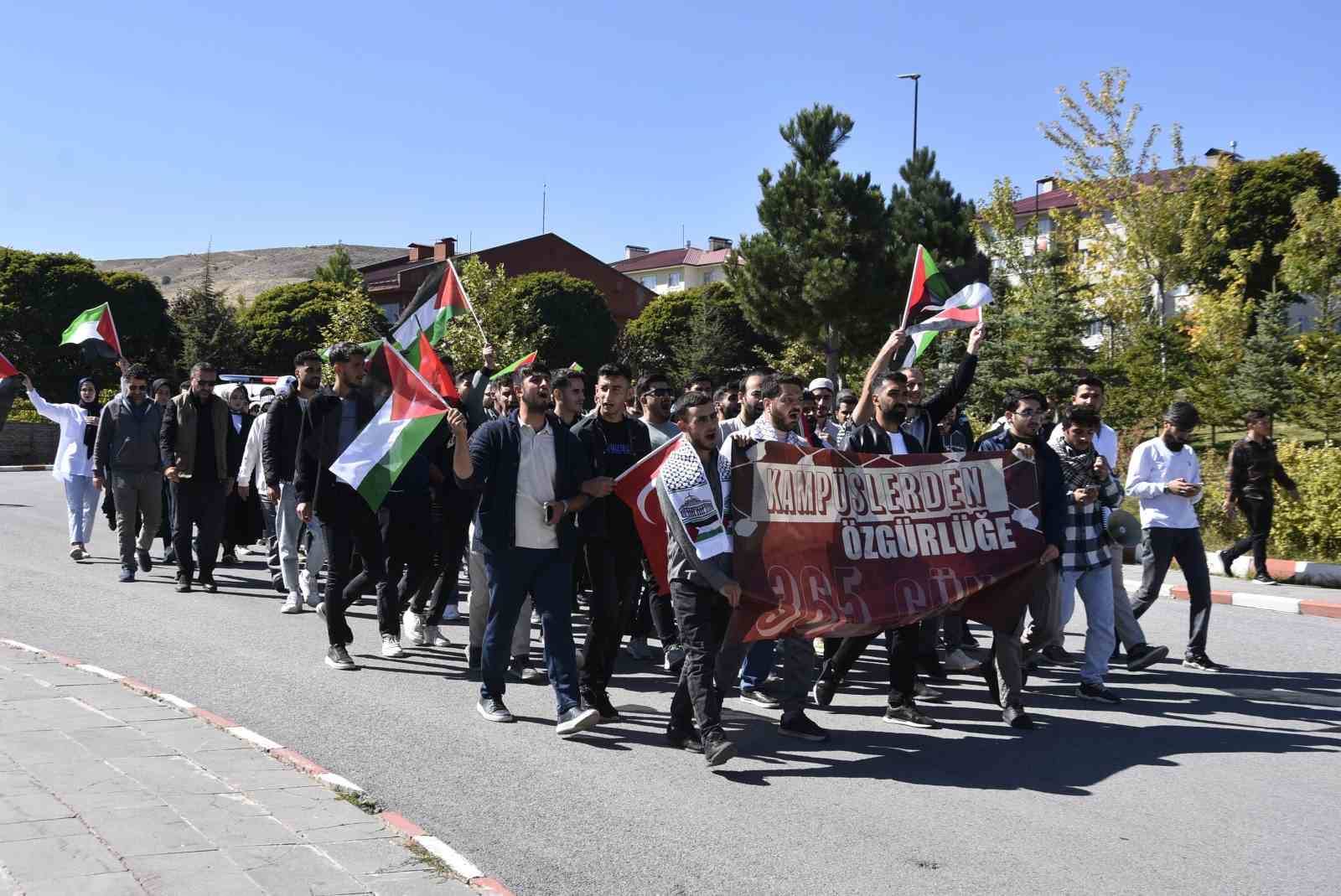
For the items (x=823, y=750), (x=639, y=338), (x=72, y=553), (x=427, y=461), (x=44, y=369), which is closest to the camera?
(x=823, y=750)

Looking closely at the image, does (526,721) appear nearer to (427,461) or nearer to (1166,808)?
(427,461)

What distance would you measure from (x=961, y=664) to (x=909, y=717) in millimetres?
1731

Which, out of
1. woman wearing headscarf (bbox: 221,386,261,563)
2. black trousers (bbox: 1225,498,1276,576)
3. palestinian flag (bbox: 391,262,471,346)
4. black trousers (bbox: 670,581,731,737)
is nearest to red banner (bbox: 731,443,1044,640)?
black trousers (bbox: 670,581,731,737)

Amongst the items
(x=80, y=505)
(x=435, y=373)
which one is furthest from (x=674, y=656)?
(x=80, y=505)

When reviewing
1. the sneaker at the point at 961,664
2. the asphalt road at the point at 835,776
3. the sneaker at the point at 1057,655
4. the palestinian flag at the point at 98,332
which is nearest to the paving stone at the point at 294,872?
the asphalt road at the point at 835,776

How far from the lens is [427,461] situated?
9398 mm

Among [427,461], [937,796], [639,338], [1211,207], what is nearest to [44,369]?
[639,338]

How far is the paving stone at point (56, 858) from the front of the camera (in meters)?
4.41

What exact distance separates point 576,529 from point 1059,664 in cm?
422

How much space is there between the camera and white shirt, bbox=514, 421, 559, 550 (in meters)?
7.28

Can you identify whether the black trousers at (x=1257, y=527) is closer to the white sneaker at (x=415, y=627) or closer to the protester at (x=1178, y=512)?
the protester at (x=1178, y=512)

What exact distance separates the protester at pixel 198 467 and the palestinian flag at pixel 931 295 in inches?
274

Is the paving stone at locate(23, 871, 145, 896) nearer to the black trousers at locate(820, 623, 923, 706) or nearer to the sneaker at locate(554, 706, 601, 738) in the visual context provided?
the sneaker at locate(554, 706, 601, 738)

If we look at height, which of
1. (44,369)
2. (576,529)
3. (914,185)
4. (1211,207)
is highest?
(914,185)
